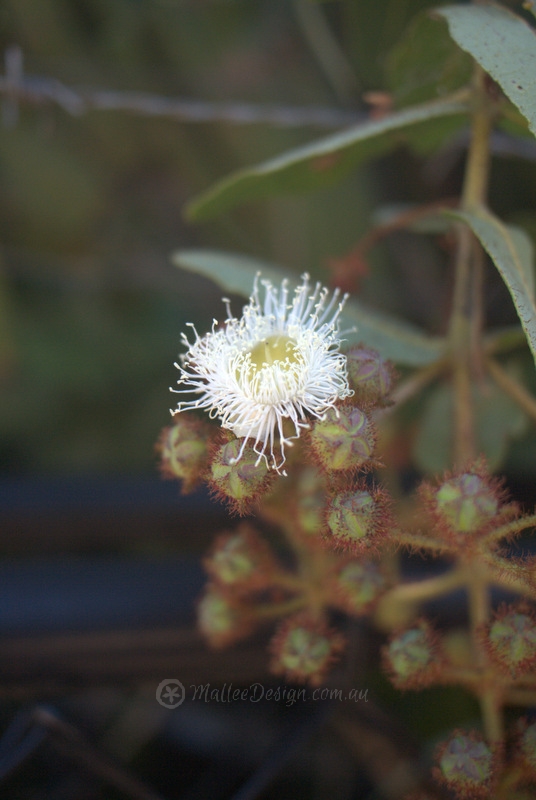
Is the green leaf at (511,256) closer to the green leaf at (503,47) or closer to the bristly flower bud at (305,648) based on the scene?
the green leaf at (503,47)

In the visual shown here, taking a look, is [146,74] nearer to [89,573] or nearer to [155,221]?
[155,221]

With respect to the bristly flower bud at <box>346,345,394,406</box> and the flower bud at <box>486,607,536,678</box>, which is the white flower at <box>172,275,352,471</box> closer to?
the bristly flower bud at <box>346,345,394,406</box>

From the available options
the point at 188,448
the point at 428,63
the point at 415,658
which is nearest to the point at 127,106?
the point at 428,63

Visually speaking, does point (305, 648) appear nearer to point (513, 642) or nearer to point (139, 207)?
point (513, 642)

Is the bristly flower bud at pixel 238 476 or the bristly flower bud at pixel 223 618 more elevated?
the bristly flower bud at pixel 238 476

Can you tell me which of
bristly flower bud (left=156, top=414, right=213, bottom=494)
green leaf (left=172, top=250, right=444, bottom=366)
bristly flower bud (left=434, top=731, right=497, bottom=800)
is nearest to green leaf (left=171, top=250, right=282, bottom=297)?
green leaf (left=172, top=250, right=444, bottom=366)

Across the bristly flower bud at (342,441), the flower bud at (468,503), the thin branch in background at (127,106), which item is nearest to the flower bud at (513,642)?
the flower bud at (468,503)
